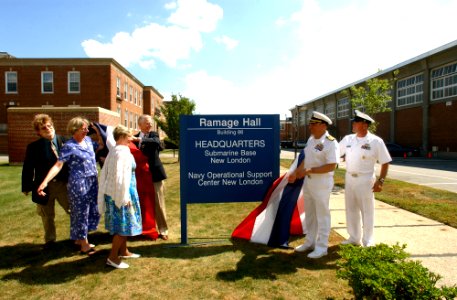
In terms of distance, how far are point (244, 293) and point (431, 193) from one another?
7762mm

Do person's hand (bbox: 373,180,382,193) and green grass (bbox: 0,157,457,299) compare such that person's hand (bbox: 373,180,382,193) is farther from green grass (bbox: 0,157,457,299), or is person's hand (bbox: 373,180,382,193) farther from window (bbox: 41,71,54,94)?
window (bbox: 41,71,54,94)

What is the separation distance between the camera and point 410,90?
3105 cm

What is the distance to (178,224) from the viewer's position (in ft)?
20.4

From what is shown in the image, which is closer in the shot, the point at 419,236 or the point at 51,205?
the point at 51,205

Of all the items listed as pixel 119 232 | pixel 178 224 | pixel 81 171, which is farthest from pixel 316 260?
pixel 81 171

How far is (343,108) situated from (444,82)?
730 inches

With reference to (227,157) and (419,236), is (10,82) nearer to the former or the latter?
(227,157)

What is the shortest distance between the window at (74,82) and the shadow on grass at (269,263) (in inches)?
1284

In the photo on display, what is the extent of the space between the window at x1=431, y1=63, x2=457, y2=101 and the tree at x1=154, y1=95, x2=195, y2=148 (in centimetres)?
2004

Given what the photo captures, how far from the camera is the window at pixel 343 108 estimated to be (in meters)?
43.6

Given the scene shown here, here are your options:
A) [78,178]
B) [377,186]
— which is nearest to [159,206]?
[78,178]

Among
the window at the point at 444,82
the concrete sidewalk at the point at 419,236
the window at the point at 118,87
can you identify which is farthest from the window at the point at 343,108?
the concrete sidewalk at the point at 419,236

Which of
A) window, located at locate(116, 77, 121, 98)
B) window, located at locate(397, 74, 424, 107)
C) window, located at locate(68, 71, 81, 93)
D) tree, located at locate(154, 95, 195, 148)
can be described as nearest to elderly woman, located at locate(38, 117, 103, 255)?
tree, located at locate(154, 95, 195, 148)

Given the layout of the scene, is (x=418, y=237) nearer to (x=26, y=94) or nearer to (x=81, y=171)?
(x=81, y=171)
